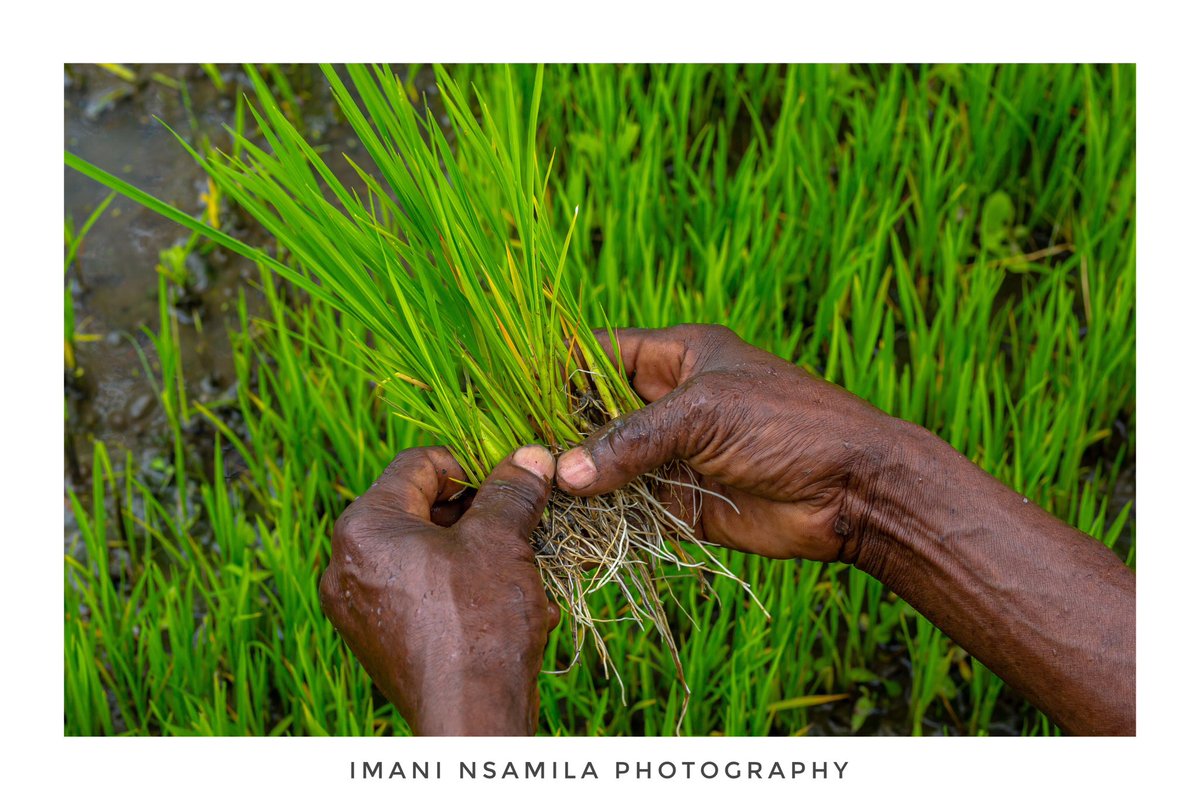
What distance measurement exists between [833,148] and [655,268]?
1.81 feet

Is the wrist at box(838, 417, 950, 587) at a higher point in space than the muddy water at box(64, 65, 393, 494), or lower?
lower

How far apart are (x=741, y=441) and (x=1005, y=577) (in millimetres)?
417

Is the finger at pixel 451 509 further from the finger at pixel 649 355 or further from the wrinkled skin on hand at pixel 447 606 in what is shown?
the finger at pixel 649 355

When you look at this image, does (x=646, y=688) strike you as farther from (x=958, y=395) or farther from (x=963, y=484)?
(x=958, y=395)

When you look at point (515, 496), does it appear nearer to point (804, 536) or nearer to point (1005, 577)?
point (804, 536)

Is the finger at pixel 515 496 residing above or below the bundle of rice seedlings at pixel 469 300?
below

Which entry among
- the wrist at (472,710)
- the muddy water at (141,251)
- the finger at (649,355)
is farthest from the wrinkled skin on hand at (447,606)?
the muddy water at (141,251)

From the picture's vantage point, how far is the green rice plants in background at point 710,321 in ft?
5.60

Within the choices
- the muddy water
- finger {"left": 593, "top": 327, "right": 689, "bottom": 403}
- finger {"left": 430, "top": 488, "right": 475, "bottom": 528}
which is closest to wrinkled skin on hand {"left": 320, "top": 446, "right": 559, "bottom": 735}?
finger {"left": 430, "top": 488, "right": 475, "bottom": 528}

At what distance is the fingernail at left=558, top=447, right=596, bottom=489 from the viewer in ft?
4.59

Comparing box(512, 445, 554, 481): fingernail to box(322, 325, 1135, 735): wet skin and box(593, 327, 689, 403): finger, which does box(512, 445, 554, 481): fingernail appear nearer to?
box(322, 325, 1135, 735): wet skin

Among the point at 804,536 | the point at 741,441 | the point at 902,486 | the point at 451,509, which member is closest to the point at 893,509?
the point at 902,486

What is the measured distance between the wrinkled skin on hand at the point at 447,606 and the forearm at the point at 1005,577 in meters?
0.54

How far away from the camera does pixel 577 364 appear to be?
61.0 inches
